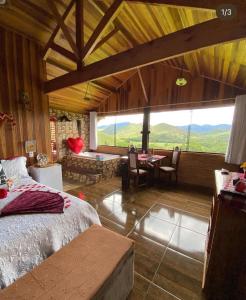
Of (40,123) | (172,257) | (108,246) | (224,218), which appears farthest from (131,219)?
(40,123)

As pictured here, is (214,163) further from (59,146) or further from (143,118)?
(59,146)

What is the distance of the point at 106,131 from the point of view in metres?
6.00

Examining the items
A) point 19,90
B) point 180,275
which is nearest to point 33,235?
point 180,275

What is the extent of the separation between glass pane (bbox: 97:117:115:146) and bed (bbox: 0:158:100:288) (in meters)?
4.40

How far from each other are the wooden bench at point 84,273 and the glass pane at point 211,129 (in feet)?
11.8

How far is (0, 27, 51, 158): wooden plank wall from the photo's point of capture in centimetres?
262

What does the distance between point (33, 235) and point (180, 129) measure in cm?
487

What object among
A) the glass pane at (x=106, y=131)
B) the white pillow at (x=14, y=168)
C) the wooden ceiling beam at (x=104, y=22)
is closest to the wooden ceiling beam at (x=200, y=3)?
the wooden ceiling beam at (x=104, y=22)

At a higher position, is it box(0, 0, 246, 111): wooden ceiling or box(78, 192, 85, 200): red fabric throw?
box(0, 0, 246, 111): wooden ceiling

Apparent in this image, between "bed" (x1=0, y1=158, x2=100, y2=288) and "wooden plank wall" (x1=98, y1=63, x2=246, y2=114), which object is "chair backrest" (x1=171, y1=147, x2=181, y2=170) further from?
"bed" (x1=0, y1=158, x2=100, y2=288)

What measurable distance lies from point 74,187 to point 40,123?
1.69 metres

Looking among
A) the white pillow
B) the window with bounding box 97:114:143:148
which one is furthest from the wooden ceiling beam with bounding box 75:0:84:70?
the window with bounding box 97:114:143:148

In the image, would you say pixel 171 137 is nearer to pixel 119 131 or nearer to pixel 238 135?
pixel 119 131

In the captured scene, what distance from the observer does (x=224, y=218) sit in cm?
112
